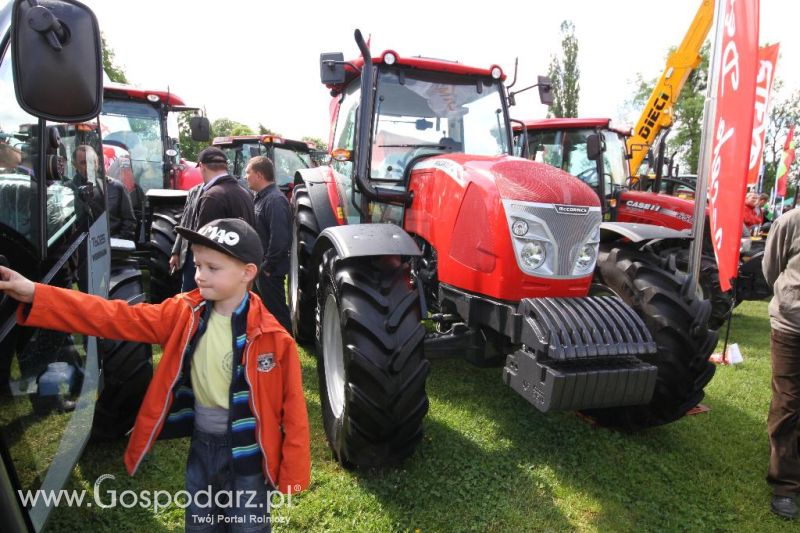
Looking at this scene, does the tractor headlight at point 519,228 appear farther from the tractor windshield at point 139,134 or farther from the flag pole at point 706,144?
the tractor windshield at point 139,134

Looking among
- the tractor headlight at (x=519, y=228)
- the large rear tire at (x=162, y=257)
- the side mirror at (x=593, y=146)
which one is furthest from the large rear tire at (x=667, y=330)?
the large rear tire at (x=162, y=257)

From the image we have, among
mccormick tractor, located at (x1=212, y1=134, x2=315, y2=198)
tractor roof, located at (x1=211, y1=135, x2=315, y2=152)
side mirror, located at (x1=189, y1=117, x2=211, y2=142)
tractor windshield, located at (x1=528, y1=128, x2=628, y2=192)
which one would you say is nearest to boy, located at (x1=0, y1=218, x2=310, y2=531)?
side mirror, located at (x1=189, y1=117, x2=211, y2=142)

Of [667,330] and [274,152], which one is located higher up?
[274,152]

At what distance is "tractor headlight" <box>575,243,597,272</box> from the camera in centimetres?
304

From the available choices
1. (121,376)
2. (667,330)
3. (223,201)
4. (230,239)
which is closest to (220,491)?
(230,239)

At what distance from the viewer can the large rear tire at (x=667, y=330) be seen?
9.98 feet

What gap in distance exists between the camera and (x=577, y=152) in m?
7.61

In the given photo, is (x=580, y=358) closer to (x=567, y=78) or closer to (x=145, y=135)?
(x=145, y=135)

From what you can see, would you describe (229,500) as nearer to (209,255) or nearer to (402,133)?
(209,255)

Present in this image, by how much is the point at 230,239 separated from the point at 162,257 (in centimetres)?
389

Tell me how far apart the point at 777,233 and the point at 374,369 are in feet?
7.57

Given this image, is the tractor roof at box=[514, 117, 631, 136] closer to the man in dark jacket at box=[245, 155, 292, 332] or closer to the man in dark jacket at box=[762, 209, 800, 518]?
the man in dark jacket at box=[245, 155, 292, 332]

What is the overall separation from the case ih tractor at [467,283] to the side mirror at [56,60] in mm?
1496

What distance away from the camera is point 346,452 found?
2.82 meters
